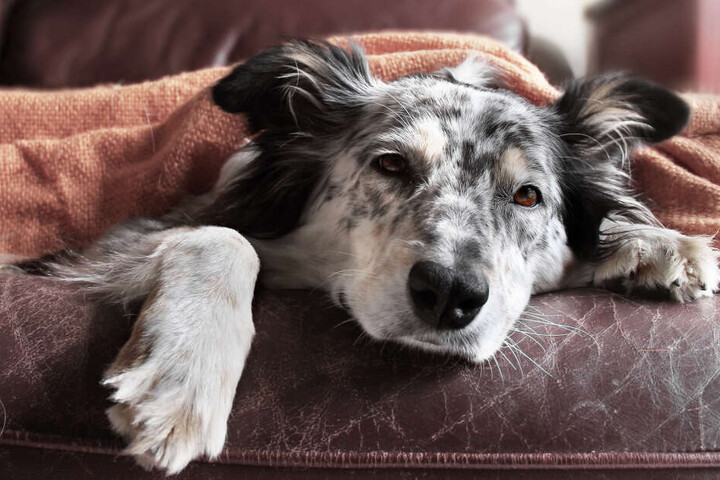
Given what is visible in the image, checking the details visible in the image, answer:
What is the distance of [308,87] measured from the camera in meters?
1.66

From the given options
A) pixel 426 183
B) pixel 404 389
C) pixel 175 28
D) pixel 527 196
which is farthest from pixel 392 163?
pixel 175 28

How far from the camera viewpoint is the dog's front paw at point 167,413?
Answer: 91 centimetres

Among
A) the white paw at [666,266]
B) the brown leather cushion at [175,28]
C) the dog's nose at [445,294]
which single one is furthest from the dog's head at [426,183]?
the brown leather cushion at [175,28]

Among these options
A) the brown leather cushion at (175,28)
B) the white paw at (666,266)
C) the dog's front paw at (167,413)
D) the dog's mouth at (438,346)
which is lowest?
the brown leather cushion at (175,28)

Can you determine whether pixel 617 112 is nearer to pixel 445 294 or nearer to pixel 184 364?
pixel 445 294

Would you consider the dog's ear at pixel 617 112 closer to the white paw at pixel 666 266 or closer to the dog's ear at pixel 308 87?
the white paw at pixel 666 266

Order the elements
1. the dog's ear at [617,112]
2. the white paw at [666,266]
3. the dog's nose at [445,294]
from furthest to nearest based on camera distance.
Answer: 1. the dog's ear at [617,112]
2. the white paw at [666,266]
3. the dog's nose at [445,294]

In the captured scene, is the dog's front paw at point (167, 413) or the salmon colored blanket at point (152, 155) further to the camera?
the salmon colored blanket at point (152, 155)

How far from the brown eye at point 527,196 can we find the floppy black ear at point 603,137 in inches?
7.1

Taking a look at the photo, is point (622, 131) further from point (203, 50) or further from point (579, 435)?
point (203, 50)

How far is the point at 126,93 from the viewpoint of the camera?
84.7 inches

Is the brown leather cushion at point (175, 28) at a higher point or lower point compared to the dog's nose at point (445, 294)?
lower

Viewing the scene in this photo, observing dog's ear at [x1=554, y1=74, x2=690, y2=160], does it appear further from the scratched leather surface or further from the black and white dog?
the scratched leather surface

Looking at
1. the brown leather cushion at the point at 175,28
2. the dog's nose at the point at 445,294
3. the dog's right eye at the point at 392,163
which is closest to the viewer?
the dog's nose at the point at 445,294
